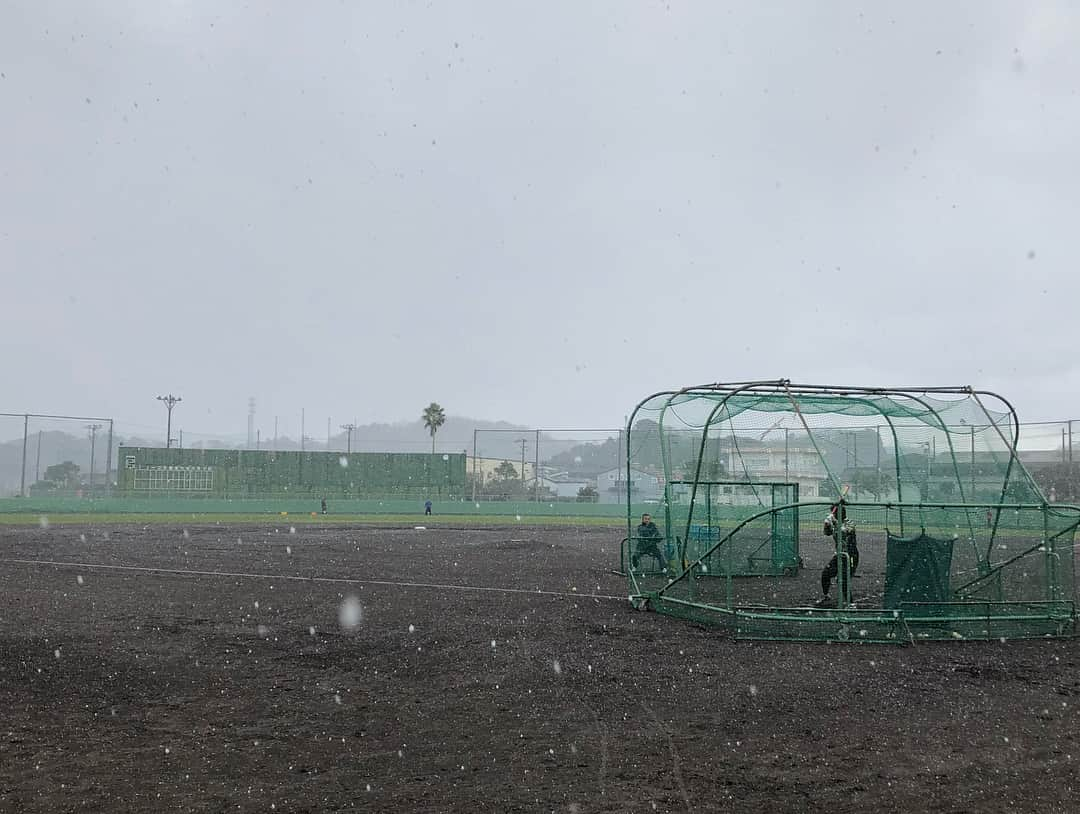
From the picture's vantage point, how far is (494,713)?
693cm

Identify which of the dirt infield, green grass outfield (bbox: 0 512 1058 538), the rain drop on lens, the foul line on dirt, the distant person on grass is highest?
the distant person on grass

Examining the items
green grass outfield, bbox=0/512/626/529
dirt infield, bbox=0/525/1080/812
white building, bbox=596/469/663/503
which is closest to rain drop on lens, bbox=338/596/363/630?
dirt infield, bbox=0/525/1080/812

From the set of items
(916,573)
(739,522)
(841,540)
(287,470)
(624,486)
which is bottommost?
(624,486)

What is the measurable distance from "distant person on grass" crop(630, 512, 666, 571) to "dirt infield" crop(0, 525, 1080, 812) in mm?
1638

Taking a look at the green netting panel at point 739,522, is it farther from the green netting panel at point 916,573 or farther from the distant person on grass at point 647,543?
the green netting panel at point 916,573

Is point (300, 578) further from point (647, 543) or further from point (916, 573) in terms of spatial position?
point (916, 573)

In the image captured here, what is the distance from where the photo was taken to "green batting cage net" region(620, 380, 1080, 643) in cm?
1059

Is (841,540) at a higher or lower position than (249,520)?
higher

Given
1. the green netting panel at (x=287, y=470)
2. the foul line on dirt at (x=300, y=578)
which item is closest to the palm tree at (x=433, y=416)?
the green netting panel at (x=287, y=470)

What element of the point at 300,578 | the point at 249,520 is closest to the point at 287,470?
the point at 249,520

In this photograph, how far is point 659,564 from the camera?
15750 mm

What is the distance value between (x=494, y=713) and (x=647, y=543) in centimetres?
825

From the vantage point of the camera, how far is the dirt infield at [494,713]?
519cm

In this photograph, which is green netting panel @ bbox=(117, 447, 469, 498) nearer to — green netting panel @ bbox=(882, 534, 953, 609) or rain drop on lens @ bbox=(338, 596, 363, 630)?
rain drop on lens @ bbox=(338, 596, 363, 630)
